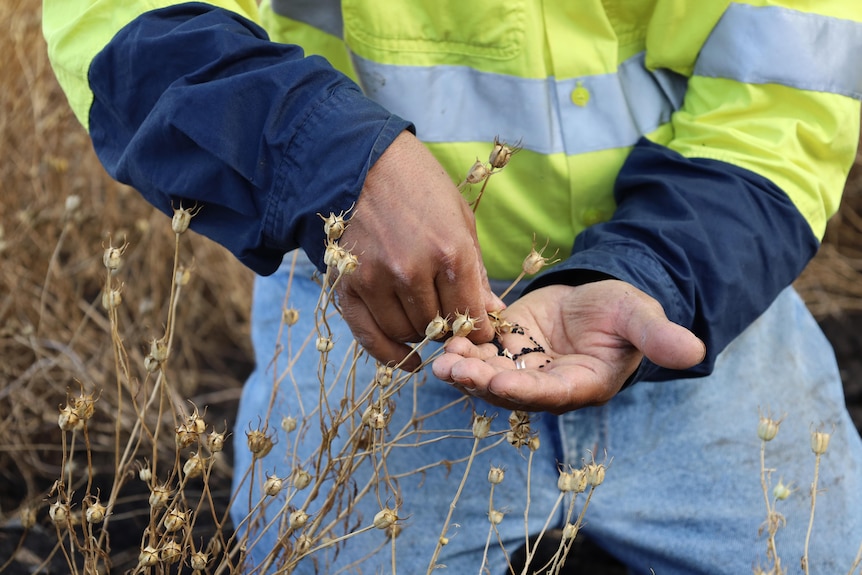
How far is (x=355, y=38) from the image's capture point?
153 centimetres

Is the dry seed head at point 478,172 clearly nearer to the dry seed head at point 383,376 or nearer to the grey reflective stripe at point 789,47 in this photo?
the dry seed head at point 383,376

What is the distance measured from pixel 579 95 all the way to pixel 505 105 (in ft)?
0.42

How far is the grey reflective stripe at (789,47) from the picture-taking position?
1.53 metres

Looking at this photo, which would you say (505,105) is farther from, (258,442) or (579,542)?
(579,542)

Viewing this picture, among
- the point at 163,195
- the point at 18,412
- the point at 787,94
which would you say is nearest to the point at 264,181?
the point at 163,195

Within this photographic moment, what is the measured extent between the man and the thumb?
2cm


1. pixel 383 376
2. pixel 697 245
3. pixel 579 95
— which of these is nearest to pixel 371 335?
pixel 383 376

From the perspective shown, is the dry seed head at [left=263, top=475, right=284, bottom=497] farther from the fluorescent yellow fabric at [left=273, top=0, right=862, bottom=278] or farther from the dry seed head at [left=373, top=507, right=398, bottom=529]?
the fluorescent yellow fabric at [left=273, top=0, right=862, bottom=278]

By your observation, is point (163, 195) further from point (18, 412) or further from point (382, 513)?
point (18, 412)

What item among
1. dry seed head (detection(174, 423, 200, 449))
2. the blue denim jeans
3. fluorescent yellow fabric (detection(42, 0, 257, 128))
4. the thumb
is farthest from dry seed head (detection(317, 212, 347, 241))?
the blue denim jeans

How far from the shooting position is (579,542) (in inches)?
84.4

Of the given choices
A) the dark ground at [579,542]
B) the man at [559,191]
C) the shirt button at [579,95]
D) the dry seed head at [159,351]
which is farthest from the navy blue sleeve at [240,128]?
the dark ground at [579,542]

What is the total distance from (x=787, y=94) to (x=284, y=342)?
3.28 feet

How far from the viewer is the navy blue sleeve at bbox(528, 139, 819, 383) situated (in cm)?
135
